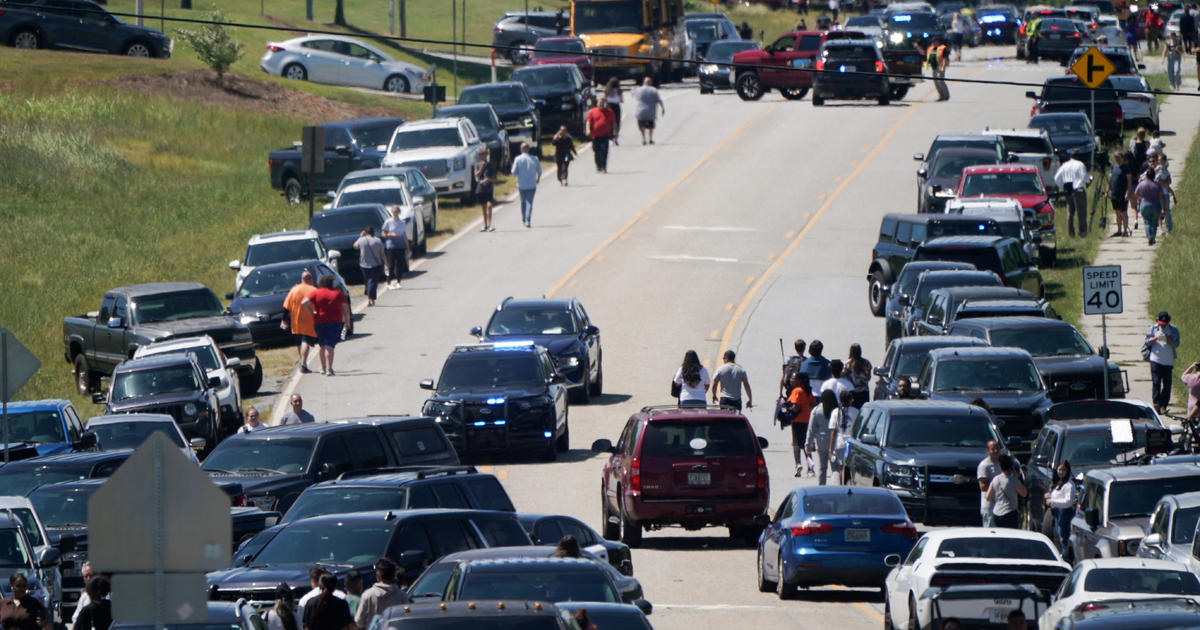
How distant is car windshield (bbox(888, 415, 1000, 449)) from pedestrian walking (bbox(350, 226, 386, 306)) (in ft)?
51.2

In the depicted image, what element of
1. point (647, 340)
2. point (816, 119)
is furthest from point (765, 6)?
point (647, 340)

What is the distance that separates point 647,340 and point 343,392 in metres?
6.16

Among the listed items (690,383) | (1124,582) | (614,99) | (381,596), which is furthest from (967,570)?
(614,99)

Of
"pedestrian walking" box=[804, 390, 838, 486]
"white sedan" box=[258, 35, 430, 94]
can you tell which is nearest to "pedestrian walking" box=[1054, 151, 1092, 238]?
"pedestrian walking" box=[804, 390, 838, 486]

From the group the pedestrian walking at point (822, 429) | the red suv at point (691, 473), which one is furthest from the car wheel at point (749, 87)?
the red suv at point (691, 473)

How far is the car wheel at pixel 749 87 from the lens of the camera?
6169 cm

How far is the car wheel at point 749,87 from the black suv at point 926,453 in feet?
126

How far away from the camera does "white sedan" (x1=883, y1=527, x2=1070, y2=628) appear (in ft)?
50.6

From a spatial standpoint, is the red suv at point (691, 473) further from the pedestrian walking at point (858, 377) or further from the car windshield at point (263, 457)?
the pedestrian walking at point (858, 377)

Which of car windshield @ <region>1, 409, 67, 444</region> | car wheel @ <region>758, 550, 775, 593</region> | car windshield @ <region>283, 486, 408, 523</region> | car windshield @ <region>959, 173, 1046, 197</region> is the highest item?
car windshield @ <region>959, 173, 1046, 197</region>

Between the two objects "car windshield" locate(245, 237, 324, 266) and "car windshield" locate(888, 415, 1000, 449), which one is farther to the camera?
"car windshield" locate(245, 237, 324, 266)

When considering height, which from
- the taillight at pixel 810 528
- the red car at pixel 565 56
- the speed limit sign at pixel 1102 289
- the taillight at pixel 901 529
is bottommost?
the taillight at pixel 901 529

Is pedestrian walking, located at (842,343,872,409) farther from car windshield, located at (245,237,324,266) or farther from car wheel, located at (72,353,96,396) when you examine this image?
car wheel, located at (72,353,96,396)

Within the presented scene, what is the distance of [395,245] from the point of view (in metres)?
38.7
